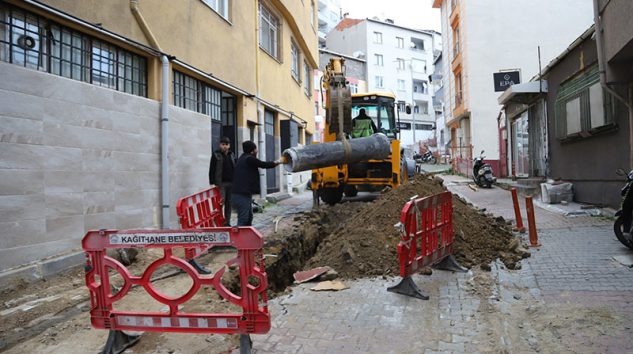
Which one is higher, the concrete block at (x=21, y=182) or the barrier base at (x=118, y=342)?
the concrete block at (x=21, y=182)

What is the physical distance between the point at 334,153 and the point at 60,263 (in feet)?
13.5

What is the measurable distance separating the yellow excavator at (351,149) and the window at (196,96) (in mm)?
2658

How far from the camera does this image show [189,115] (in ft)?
28.5

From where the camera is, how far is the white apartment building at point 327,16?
57.4 metres

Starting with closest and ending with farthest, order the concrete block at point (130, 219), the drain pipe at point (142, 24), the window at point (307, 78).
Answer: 1. the concrete block at point (130, 219)
2. the drain pipe at point (142, 24)
3. the window at point (307, 78)

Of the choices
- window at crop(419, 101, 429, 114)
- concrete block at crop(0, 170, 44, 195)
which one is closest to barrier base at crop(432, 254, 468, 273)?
concrete block at crop(0, 170, 44, 195)

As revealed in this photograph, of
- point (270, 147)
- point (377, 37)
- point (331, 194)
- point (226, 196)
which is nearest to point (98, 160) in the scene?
point (226, 196)

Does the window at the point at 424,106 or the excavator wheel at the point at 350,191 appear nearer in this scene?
the excavator wheel at the point at 350,191

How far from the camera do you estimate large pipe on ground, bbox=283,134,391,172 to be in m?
6.56

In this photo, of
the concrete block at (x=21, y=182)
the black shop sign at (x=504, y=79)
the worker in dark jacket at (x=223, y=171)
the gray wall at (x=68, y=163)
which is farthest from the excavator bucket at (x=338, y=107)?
the black shop sign at (x=504, y=79)

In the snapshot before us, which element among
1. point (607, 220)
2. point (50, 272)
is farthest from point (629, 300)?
point (50, 272)

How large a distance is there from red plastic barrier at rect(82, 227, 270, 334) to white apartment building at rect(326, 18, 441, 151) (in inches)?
1817

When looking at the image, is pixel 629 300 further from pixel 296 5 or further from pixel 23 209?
pixel 296 5

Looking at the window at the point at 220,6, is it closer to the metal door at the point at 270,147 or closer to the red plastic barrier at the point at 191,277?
the metal door at the point at 270,147
